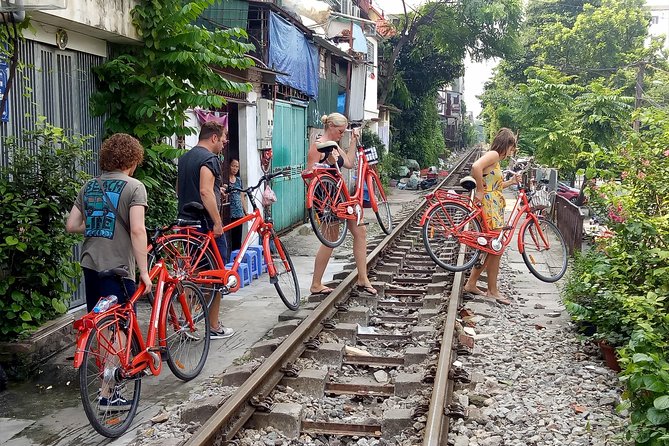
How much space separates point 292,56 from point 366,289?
8.01 meters

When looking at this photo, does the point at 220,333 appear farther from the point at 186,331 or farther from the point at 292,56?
the point at 292,56

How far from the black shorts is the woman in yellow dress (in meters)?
4.48

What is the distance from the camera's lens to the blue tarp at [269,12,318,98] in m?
13.8

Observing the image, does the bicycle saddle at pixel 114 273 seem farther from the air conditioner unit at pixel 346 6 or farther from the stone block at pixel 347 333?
the air conditioner unit at pixel 346 6

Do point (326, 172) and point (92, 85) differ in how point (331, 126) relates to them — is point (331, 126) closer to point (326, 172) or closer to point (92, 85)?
Result: point (326, 172)

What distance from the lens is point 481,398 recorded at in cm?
509

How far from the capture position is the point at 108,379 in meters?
4.53

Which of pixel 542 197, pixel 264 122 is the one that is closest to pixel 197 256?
pixel 264 122

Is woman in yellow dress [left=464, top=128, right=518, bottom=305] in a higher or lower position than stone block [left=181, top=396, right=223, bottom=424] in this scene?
higher

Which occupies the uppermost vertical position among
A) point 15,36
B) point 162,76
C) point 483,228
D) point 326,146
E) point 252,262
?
point 15,36

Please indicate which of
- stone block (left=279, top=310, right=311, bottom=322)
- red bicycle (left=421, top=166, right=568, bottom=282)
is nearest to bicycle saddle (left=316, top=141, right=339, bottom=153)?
red bicycle (left=421, top=166, right=568, bottom=282)

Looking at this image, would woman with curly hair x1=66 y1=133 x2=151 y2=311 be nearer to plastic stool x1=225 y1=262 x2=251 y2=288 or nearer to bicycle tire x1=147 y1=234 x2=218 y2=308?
bicycle tire x1=147 y1=234 x2=218 y2=308

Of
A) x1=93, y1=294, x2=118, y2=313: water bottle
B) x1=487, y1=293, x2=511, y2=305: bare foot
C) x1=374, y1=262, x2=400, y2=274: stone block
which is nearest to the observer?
x1=93, y1=294, x2=118, y2=313: water bottle

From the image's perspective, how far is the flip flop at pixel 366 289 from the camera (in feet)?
26.8
